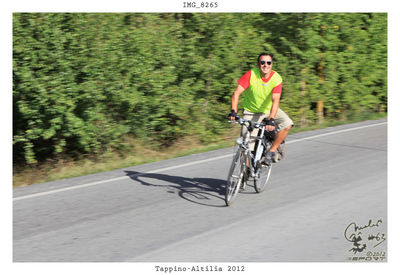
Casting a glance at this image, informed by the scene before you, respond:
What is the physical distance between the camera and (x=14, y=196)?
754 centimetres

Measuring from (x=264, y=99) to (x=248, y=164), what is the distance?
0.96 metres

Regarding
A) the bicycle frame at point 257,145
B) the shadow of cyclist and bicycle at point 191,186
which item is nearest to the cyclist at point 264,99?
the bicycle frame at point 257,145

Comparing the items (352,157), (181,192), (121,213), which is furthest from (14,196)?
(352,157)

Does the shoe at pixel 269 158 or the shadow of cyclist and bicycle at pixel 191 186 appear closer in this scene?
the shadow of cyclist and bicycle at pixel 191 186

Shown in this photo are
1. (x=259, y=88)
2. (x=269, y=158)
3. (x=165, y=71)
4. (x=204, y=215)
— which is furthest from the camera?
(x=165, y=71)

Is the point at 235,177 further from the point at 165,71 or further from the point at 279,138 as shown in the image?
the point at 165,71

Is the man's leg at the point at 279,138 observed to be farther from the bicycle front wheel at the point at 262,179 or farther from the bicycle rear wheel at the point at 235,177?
the bicycle rear wheel at the point at 235,177

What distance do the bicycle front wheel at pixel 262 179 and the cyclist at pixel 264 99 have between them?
24 cm

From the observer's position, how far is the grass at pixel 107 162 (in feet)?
30.2

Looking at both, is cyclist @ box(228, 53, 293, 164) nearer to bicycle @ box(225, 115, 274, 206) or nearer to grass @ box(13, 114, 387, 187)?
bicycle @ box(225, 115, 274, 206)

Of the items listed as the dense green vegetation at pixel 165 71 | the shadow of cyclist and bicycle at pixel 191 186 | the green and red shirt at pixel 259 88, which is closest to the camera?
the green and red shirt at pixel 259 88

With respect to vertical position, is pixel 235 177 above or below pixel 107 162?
above

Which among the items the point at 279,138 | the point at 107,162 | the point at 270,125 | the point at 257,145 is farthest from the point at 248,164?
the point at 107,162

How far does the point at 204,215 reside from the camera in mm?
6902
